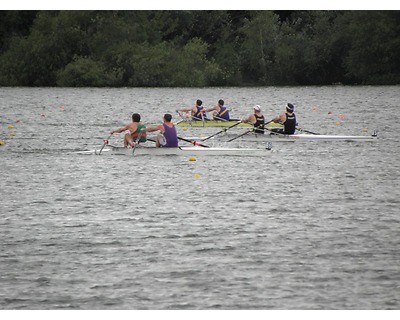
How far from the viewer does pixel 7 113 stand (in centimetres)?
5012

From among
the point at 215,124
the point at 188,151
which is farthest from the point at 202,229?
the point at 215,124

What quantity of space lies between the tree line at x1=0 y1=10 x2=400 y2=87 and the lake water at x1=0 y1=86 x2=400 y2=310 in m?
57.3

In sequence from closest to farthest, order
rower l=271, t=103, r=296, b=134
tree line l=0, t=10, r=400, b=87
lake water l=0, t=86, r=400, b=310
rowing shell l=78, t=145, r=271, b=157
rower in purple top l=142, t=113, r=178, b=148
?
lake water l=0, t=86, r=400, b=310 → rower in purple top l=142, t=113, r=178, b=148 → rowing shell l=78, t=145, r=271, b=157 → rower l=271, t=103, r=296, b=134 → tree line l=0, t=10, r=400, b=87

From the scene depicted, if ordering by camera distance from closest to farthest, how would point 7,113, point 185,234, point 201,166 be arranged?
point 185,234 → point 201,166 → point 7,113

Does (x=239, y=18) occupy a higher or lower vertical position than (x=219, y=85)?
higher

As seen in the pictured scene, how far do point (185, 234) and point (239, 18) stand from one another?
83.2 metres

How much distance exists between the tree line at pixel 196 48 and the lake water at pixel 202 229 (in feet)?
188

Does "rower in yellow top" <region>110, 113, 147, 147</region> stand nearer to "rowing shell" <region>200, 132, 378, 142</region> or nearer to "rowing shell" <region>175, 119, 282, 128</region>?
"rowing shell" <region>200, 132, 378, 142</region>

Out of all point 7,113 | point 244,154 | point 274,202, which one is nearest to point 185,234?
point 274,202

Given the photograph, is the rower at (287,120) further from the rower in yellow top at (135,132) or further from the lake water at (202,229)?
the rower in yellow top at (135,132)

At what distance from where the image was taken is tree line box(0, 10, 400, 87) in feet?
288

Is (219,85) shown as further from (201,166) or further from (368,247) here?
Result: (368,247)

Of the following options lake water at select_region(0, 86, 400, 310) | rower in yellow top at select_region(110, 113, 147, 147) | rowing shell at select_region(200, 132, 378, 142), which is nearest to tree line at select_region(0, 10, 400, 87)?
rowing shell at select_region(200, 132, 378, 142)

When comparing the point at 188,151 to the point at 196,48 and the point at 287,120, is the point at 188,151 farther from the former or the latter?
the point at 196,48
